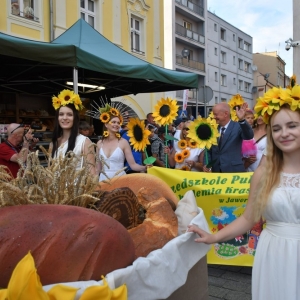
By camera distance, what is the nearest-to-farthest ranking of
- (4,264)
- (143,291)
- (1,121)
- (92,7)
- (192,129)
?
(4,264) → (143,291) → (192,129) → (1,121) → (92,7)

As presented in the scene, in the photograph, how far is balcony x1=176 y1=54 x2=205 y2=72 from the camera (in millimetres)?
31438

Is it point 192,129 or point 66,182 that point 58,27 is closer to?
point 192,129

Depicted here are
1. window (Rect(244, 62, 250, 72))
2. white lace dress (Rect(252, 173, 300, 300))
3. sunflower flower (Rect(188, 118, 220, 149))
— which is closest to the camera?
white lace dress (Rect(252, 173, 300, 300))

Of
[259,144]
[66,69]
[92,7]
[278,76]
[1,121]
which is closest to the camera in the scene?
[259,144]

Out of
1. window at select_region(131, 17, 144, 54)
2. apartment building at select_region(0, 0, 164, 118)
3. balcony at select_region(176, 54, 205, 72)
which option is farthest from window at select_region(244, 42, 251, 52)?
window at select_region(131, 17, 144, 54)

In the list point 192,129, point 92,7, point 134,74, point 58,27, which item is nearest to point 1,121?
point 58,27

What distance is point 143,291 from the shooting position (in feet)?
3.86

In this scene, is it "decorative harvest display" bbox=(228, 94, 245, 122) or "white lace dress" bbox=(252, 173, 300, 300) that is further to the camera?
"decorative harvest display" bbox=(228, 94, 245, 122)

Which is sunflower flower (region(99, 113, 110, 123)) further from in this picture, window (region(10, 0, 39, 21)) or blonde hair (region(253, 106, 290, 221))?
window (region(10, 0, 39, 21))

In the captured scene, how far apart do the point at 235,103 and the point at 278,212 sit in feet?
7.62

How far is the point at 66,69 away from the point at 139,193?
19.6 ft

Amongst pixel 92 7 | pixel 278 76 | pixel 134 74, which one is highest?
pixel 278 76

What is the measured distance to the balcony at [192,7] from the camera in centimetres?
3241

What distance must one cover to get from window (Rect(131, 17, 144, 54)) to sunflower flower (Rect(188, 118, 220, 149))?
39.7ft
